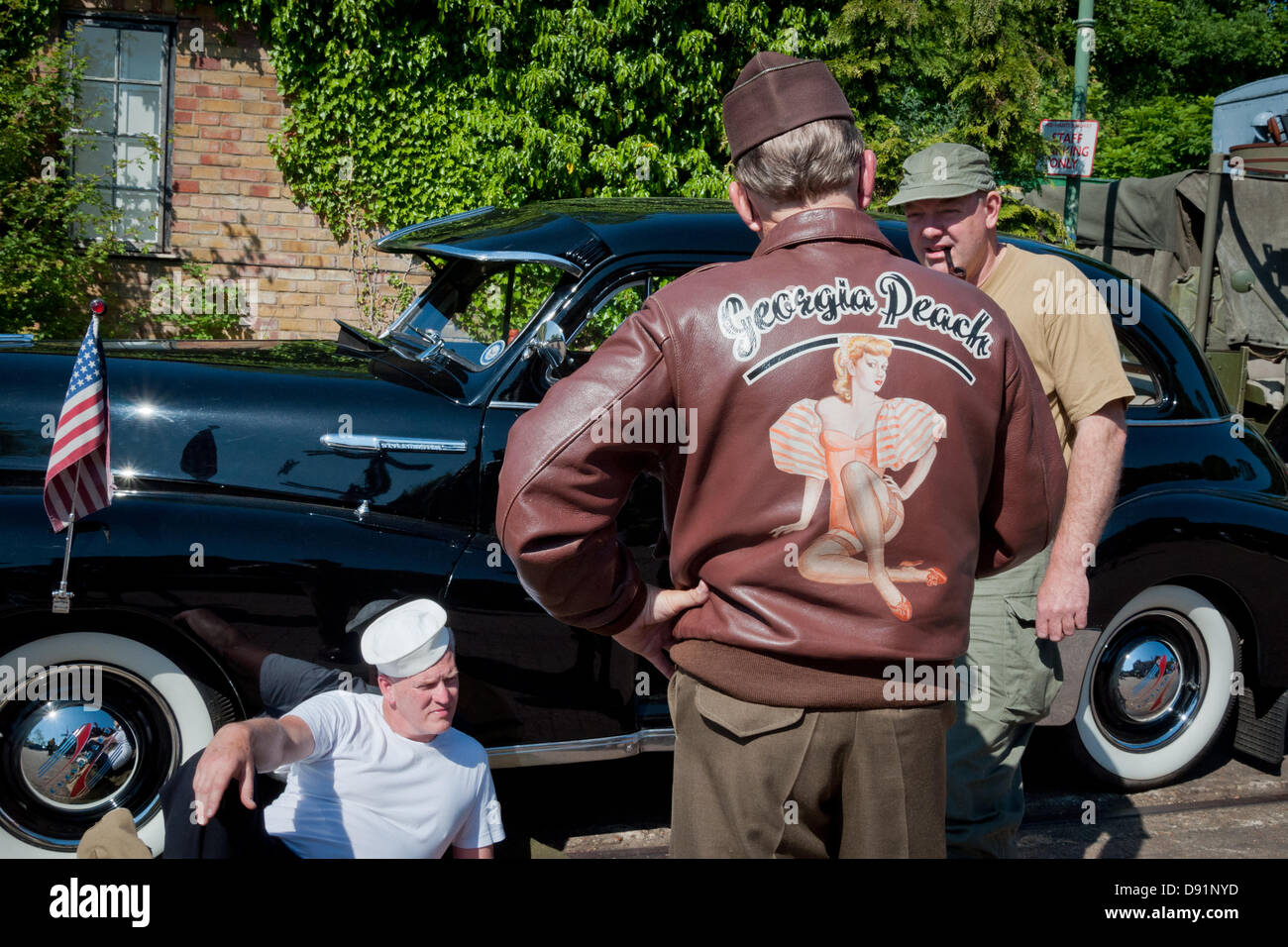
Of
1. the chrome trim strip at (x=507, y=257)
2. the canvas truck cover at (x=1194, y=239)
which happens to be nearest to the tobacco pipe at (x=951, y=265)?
the chrome trim strip at (x=507, y=257)

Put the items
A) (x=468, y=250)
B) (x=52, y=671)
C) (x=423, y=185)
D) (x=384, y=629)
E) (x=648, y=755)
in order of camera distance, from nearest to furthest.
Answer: (x=384, y=629) < (x=52, y=671) < (x=468, y=250) < (x=648, y=755) < (x=423, y=185)

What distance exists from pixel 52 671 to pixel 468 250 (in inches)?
68.9

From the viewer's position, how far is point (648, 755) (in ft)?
14.9

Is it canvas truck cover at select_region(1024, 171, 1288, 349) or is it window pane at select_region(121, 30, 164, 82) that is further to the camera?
canvas truck cover at select_region(1024, 171, 1288, 349)

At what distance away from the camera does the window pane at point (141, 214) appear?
31.9 ft

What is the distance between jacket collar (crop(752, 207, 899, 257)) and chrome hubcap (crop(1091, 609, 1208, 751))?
295cm

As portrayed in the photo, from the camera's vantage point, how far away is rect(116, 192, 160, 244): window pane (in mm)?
9719

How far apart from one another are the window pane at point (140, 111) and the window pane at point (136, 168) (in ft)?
0.34

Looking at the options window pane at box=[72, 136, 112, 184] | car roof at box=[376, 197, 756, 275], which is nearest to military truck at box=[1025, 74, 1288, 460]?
car roof at box=[376, 197, 756, 275]

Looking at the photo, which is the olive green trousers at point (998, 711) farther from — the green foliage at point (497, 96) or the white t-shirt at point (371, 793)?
the green foliage at point (497, 96)

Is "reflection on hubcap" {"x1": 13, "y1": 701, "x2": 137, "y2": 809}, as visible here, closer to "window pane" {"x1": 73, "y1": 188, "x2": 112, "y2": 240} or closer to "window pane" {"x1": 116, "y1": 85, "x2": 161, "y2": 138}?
"window pane" {"x1": 73, "y1": 188, "x2": 112, "y2": 240}

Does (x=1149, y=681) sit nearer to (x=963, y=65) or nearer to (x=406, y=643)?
(x=406, y=643)

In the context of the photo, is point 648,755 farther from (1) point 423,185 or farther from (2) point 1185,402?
(1) point 423,185
